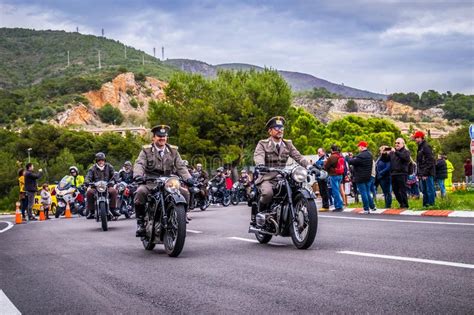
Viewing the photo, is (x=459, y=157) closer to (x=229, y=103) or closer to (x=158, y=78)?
(x=229, y=103)

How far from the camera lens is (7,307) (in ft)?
17.6

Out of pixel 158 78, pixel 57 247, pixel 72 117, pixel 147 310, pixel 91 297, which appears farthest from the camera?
pixel 158 78

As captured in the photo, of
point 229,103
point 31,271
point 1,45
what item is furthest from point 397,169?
point 1,45

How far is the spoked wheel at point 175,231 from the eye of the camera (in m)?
8.23

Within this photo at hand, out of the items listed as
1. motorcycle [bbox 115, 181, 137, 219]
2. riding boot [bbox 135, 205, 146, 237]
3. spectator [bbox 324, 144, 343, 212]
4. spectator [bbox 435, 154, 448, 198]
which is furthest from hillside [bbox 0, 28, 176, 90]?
riding boot [bbox 135, 205, 146, 237]

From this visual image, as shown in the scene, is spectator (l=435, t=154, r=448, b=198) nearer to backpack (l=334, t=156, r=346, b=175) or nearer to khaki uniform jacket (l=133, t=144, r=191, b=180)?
backpack (l=334, t=156, r=346, b=175)

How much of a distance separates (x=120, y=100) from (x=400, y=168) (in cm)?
14136

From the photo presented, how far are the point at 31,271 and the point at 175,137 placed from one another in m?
49.0

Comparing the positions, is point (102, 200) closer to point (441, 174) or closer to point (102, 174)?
point (102, 174)

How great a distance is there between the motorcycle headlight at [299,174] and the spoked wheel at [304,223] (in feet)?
0.81

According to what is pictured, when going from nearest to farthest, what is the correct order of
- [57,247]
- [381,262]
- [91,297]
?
[91,297] < [381,262] < [57,247]

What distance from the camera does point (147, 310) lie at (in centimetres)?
494

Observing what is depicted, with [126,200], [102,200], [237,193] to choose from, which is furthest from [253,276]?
[237,193]

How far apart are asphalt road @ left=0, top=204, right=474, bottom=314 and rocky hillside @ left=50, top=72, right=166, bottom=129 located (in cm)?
12074
